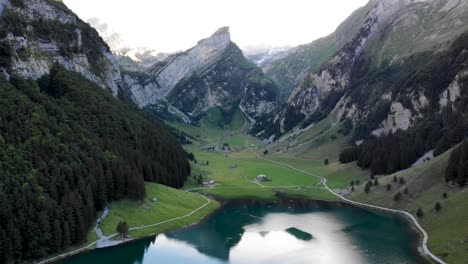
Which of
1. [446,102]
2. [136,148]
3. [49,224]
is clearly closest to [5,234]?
[49,224]

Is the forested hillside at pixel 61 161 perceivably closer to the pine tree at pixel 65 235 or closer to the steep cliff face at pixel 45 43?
the pine tree at pixel 65 235

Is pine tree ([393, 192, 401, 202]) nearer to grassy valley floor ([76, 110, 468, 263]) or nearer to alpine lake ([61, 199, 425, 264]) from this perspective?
grassy valley floor ([76, 110, 468, 263])

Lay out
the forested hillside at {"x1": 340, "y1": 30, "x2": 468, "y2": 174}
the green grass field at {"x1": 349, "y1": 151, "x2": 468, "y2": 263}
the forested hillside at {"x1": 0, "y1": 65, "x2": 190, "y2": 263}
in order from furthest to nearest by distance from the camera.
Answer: the forested hillside at {"x1": 340, "y1": 30, "x2": 468, "y2": 174}, the forested hillside at {"x1": 0, "y1": 65, "x2": 190, "y2": 263}, the green grass field at {"x1": 349, "y1": 151, "x2": 468, "y2": 263}

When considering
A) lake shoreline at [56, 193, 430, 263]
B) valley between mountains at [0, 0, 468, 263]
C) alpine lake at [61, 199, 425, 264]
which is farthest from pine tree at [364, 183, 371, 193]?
alpine lake at [61, 199, 425, 264]

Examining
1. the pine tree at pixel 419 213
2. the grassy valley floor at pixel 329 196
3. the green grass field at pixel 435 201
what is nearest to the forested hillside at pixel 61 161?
the grassy valley floor at pixel 329 196

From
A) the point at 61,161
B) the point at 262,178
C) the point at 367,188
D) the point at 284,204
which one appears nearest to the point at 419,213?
the point at 367,188

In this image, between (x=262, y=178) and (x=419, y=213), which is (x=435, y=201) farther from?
(x=262, y=178)

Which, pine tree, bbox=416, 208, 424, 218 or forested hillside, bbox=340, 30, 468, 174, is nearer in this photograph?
pine tree, bbox=416, 208, 424, 218
